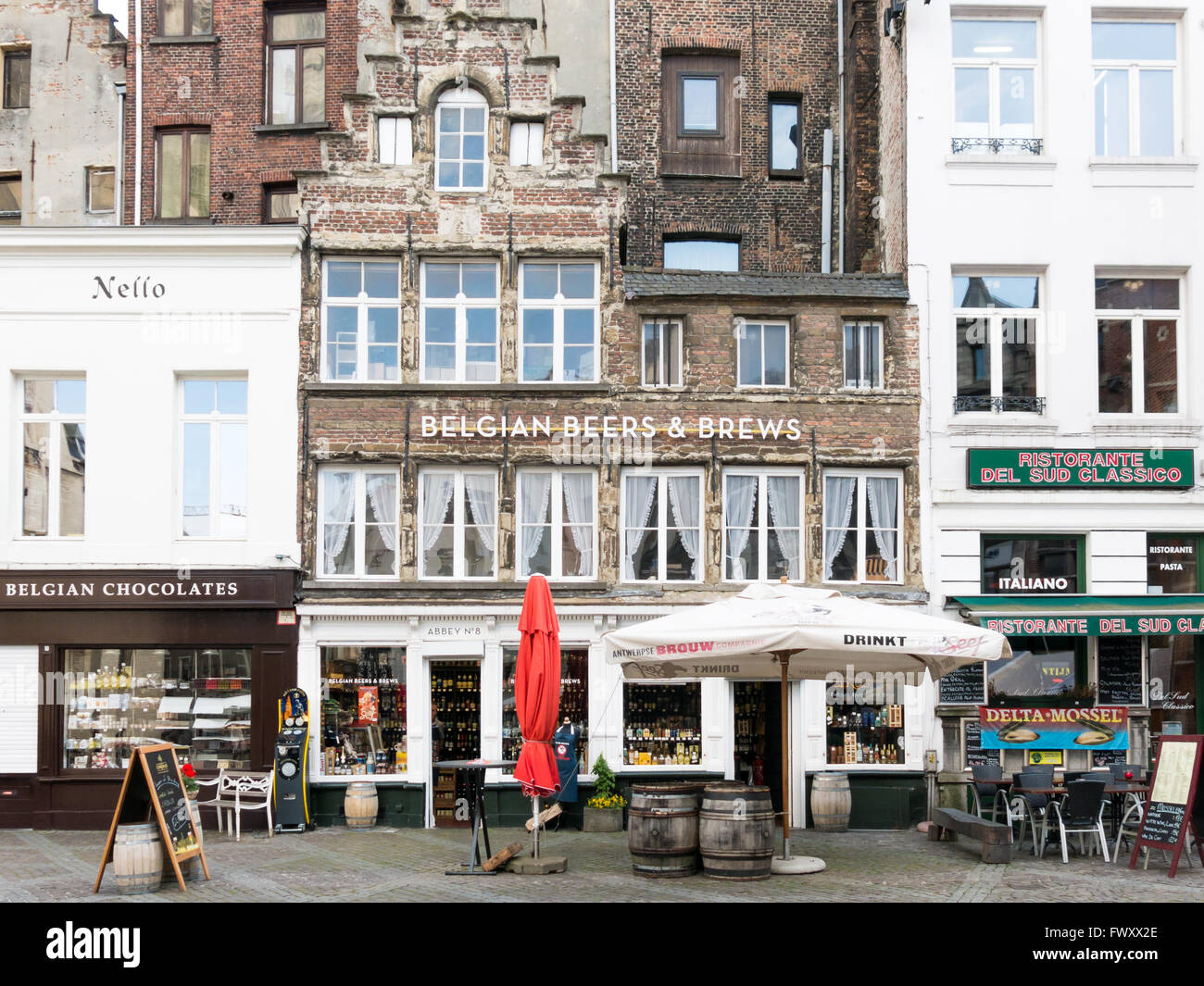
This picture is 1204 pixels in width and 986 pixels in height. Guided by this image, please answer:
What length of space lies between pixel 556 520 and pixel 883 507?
15.1ft

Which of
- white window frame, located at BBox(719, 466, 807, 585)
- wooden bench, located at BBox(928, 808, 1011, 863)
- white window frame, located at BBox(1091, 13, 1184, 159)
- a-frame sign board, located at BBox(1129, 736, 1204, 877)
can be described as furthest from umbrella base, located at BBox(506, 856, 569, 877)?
white window frame, located at BBox(1091, 13, 1184, 159)

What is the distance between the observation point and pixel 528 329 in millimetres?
19312

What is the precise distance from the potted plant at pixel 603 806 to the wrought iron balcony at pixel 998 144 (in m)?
10.1

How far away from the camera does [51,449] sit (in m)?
19.2

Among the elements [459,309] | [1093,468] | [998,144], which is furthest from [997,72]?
[459,309]

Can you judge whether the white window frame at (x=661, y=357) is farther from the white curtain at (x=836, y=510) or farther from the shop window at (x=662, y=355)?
the white curtain at (x=836, y=510)

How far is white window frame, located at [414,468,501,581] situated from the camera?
62.1ft

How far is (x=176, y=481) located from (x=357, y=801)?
203 inches

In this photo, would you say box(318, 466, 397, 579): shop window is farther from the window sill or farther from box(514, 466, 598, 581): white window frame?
the window sill

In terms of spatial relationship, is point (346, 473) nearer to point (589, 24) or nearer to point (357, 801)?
point (357, 801)

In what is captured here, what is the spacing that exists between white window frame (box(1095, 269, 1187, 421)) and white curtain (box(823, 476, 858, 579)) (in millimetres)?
3707

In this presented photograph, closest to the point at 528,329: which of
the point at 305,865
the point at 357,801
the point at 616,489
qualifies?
the point at 616,489

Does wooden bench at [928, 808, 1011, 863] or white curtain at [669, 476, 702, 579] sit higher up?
white curtain at [669, 476, 702, 579]

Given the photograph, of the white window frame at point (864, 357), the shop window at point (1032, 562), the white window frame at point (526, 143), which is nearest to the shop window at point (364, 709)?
the white window frame at point (526, 143)
